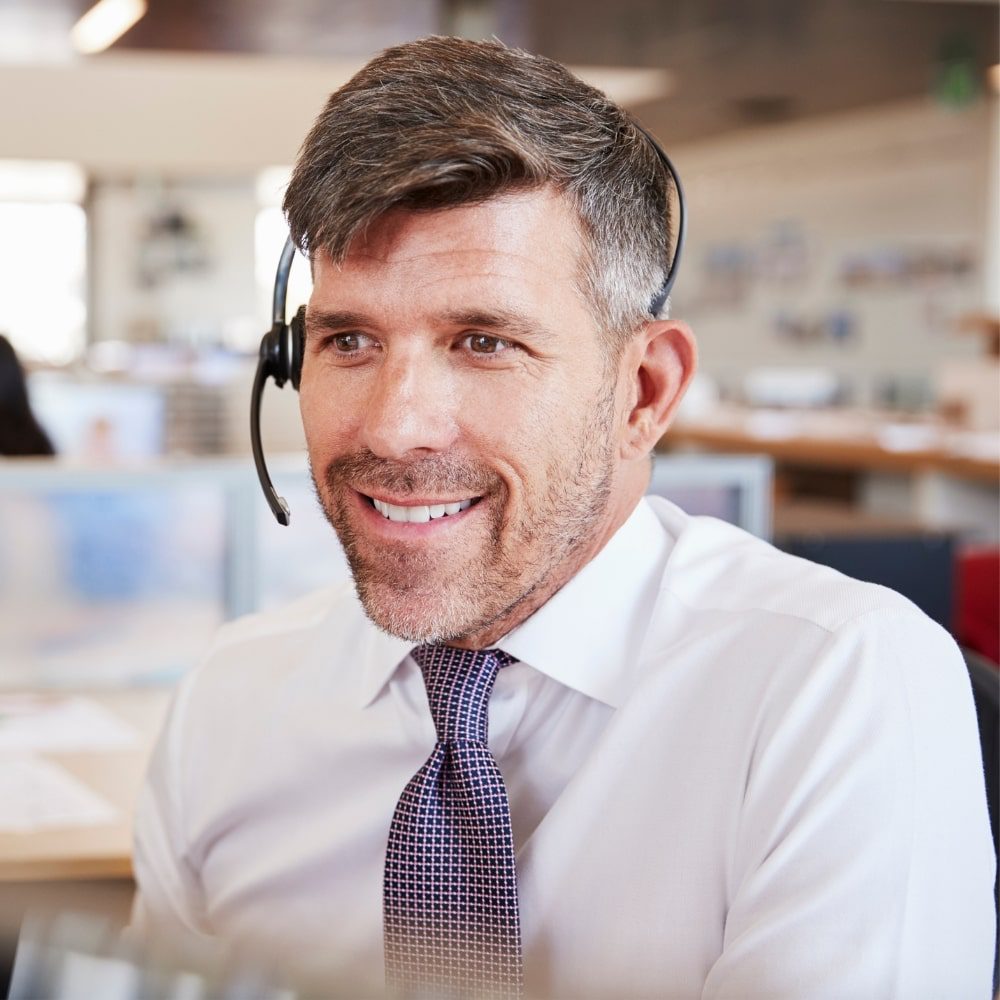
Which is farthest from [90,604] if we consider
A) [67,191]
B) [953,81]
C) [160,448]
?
[67,191]

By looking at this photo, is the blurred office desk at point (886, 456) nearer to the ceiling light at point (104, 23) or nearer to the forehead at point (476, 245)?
the ceiling light at point (104, 23)

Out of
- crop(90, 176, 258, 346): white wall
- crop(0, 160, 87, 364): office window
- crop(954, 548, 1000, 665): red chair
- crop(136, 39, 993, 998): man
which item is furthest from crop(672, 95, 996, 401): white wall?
crop(136, 39, 993, 998): man

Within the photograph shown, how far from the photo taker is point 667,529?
107cm

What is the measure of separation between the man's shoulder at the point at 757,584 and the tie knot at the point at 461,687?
131mm

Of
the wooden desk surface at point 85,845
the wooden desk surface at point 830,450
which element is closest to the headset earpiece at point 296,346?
the wooden desk surface at point 85,845

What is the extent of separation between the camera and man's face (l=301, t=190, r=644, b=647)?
85 cm

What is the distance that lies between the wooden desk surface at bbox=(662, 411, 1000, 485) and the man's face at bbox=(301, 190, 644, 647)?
3.64 metres

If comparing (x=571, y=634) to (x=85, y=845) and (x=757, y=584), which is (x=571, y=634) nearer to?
(x=757, y=584)

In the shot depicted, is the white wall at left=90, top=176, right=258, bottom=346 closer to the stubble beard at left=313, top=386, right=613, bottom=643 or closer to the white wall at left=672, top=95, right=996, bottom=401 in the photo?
the white wall at left=672, top=95, right=996, bottom=401

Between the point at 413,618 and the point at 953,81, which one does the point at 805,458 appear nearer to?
the point at 953,81

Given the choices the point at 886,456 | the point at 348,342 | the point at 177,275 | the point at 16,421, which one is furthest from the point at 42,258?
the point at 348,342

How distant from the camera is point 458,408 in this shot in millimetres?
860

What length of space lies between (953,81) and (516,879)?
21.1 ft

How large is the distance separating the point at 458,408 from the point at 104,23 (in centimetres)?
576
